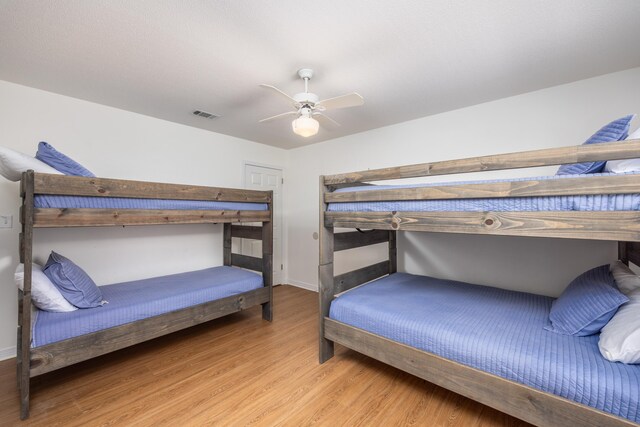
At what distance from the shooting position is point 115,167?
2.83 meters

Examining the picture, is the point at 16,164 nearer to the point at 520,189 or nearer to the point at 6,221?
the point at 6,221

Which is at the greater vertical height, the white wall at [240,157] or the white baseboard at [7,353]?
the white wall at [240,157]

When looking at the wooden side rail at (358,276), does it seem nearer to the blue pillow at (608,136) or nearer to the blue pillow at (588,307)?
the blue pillow at (588,307)

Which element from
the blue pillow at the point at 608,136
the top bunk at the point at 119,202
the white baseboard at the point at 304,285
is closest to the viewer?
the blue pillow at the point at 608,136

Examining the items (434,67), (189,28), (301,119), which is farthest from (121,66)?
(434,67)

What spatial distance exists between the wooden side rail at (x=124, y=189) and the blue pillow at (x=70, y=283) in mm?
624

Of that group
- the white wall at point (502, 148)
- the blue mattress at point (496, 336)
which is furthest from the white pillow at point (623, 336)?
the white wall at point (502, 148)

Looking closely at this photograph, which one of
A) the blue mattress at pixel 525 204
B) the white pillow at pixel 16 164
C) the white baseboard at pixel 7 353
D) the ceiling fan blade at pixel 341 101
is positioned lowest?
the white baseboard at pixel 7 353

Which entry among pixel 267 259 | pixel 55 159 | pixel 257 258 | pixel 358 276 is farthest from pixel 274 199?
pixel 55 159

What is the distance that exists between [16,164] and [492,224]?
2.94 m

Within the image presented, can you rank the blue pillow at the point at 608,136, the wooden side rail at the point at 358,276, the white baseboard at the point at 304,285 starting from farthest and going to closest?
the white baseboard at the point at 304,285 → the wooden side rail at the point at 358,276 → the blue pillow at the point at 608,136

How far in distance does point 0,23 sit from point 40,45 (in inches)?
8.3

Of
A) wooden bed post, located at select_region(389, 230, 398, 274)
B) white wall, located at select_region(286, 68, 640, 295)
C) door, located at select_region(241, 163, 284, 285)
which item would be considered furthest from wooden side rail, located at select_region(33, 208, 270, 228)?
white wall, located at select_region(286, 68, 640, 295)

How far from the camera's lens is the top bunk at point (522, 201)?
3.84 ft
